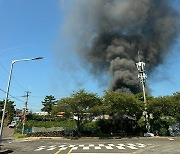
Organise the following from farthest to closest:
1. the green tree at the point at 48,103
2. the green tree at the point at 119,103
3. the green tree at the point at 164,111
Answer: the green tree at the point at 48,103 < the green tree at the point at 164,111 < the green tree at the point at 119,103

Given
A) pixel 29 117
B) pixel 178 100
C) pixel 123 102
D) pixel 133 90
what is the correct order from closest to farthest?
pixel 123 102
pixel 178 100
pixel 133 90
pixel 29 117

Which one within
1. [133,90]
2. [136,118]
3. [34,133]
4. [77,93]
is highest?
[133,90]

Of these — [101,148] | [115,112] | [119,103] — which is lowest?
[101,148]

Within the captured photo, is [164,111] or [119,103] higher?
[119,103]

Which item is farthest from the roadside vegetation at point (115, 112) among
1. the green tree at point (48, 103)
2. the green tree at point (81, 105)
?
the green tree at point (48, 103)

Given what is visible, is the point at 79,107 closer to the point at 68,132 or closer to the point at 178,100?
the point at 68,132

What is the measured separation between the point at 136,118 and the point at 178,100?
7.81 m

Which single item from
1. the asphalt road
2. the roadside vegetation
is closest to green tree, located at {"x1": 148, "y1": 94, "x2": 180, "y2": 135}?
the roadside vegetation

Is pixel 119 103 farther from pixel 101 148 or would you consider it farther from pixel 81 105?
pixel 101 148

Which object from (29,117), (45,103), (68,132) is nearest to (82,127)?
(68,132)

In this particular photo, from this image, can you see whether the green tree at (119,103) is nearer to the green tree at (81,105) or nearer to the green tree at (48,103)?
the green tree at (81,105)

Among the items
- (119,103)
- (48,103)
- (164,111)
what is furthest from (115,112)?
(48,103)

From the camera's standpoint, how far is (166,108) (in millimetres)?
36656

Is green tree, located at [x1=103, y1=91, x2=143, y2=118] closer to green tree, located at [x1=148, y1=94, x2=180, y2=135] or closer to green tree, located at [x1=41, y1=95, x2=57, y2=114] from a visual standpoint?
green tree, located at [x1=148, y1=94, x2=180, y2=135]
